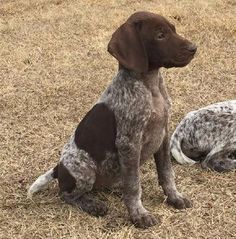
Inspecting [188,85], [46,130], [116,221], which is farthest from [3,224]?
[188,85]

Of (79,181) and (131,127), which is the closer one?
(131,127)

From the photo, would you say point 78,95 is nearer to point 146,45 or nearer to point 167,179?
point 167,179

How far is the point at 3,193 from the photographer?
18.5ft

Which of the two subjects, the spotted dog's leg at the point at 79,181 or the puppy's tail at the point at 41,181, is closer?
the spotted dog's leg at the point at 79,181

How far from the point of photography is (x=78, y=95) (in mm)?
8297

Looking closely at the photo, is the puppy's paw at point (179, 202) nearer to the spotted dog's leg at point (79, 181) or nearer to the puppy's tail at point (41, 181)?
the spotted dog's leg at point (79, 181)

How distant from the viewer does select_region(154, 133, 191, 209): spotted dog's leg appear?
5.18 metres

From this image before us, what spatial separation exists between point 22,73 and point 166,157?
15.1ft

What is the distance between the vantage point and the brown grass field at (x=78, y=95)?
5.05 meters

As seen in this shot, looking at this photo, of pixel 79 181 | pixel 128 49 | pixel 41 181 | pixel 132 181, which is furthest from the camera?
pixel 41 181

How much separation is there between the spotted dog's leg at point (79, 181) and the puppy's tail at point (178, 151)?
1.19 meters

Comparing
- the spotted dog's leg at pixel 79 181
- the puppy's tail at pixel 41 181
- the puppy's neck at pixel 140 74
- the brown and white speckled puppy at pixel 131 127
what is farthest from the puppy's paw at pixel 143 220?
the puppy's neck at pixel 140 74

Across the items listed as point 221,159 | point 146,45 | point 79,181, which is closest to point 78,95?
point 221,159

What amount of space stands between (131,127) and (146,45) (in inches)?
26.5
